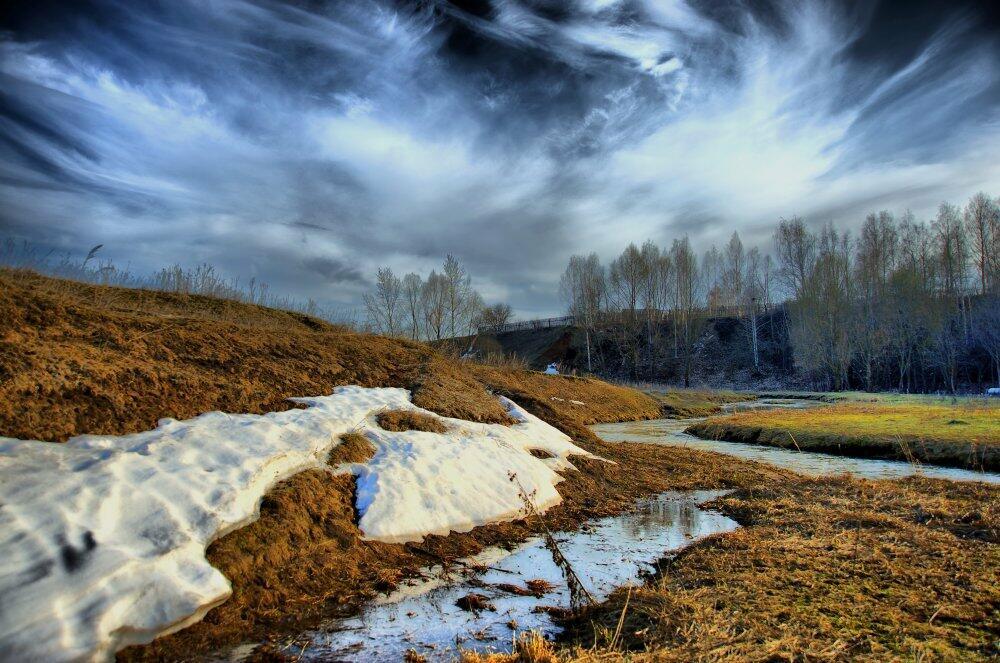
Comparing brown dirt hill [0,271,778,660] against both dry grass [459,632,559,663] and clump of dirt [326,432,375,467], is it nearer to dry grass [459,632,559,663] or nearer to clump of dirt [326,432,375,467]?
clump of dirt [326,432,375,467]

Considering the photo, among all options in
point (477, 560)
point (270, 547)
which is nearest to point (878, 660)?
point (477, 560)

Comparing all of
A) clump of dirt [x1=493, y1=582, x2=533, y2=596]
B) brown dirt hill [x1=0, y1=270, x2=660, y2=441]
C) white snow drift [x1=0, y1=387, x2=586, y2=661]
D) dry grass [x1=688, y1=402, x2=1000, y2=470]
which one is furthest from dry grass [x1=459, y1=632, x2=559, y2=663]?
dry grass [x1=688, y1=402, x2=1000, y2=470]

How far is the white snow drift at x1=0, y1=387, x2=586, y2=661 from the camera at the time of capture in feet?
9.41

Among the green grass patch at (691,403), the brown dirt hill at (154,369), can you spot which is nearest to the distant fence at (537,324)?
the green grass patch at (691,403)

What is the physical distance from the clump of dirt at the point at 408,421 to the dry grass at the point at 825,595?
12.8ft

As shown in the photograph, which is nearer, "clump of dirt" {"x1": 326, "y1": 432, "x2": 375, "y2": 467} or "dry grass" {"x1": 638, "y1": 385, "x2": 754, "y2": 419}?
"clump of dirt" {"x1": 326, "y1": 432, "x2": 375, "y2": 467}

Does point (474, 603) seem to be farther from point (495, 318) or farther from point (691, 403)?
point (495, 318)

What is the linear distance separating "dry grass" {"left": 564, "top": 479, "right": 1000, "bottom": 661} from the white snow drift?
2.39 metres

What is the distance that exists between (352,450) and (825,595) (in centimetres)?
474

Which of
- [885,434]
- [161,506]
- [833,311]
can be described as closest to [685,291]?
[833,311]

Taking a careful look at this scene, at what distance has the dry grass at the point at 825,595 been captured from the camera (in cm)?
292

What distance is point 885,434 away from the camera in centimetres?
1329

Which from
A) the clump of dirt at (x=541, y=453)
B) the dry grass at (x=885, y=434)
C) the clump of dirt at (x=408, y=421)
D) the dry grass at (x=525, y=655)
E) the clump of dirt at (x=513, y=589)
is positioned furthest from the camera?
the dry grass at (x=885, y=434)

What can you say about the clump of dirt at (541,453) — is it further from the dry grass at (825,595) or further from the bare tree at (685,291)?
the bare tree at (685,291)
